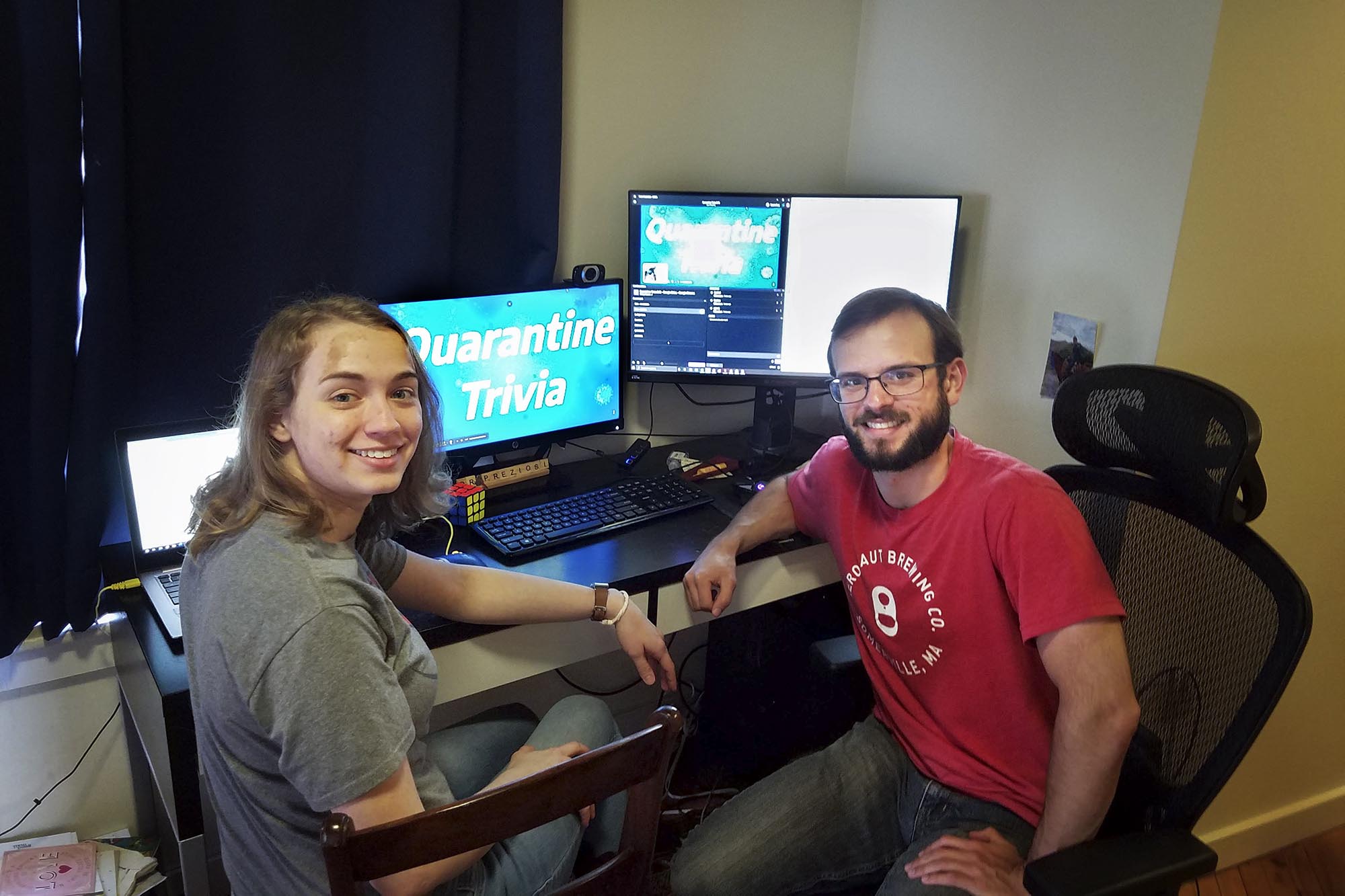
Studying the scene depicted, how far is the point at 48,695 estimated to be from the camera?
1.85m

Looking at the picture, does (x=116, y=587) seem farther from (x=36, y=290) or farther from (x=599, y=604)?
(x=599, y=604)

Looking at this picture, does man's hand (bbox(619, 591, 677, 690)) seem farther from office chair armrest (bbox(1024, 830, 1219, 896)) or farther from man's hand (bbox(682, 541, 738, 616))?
office chair armrest (bbox(1024, 830, 1219, 896))

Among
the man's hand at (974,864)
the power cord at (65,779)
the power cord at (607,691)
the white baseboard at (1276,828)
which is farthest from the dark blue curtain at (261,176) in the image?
the white baseboard at (1276,828)

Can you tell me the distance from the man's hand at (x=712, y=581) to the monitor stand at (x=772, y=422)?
57cm

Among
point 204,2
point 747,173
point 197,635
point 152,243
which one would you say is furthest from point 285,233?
point 747,173

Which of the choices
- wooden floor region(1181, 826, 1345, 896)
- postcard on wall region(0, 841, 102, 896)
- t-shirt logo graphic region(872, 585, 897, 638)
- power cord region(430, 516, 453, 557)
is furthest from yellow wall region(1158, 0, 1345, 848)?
postcard on wall region(0, 841, 102, 896)

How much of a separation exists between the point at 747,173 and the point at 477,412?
91 cm

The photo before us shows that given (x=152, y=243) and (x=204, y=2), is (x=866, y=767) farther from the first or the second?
(x=204, y=2)

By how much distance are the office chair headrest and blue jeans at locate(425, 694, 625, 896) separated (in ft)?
2.76

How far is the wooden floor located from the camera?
222 cm

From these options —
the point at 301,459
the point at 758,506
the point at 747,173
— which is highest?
the point at 747,173

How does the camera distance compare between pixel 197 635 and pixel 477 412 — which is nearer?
pixel 197 635

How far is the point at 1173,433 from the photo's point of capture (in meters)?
1.35

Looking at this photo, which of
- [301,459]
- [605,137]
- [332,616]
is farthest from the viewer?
[605,137]
